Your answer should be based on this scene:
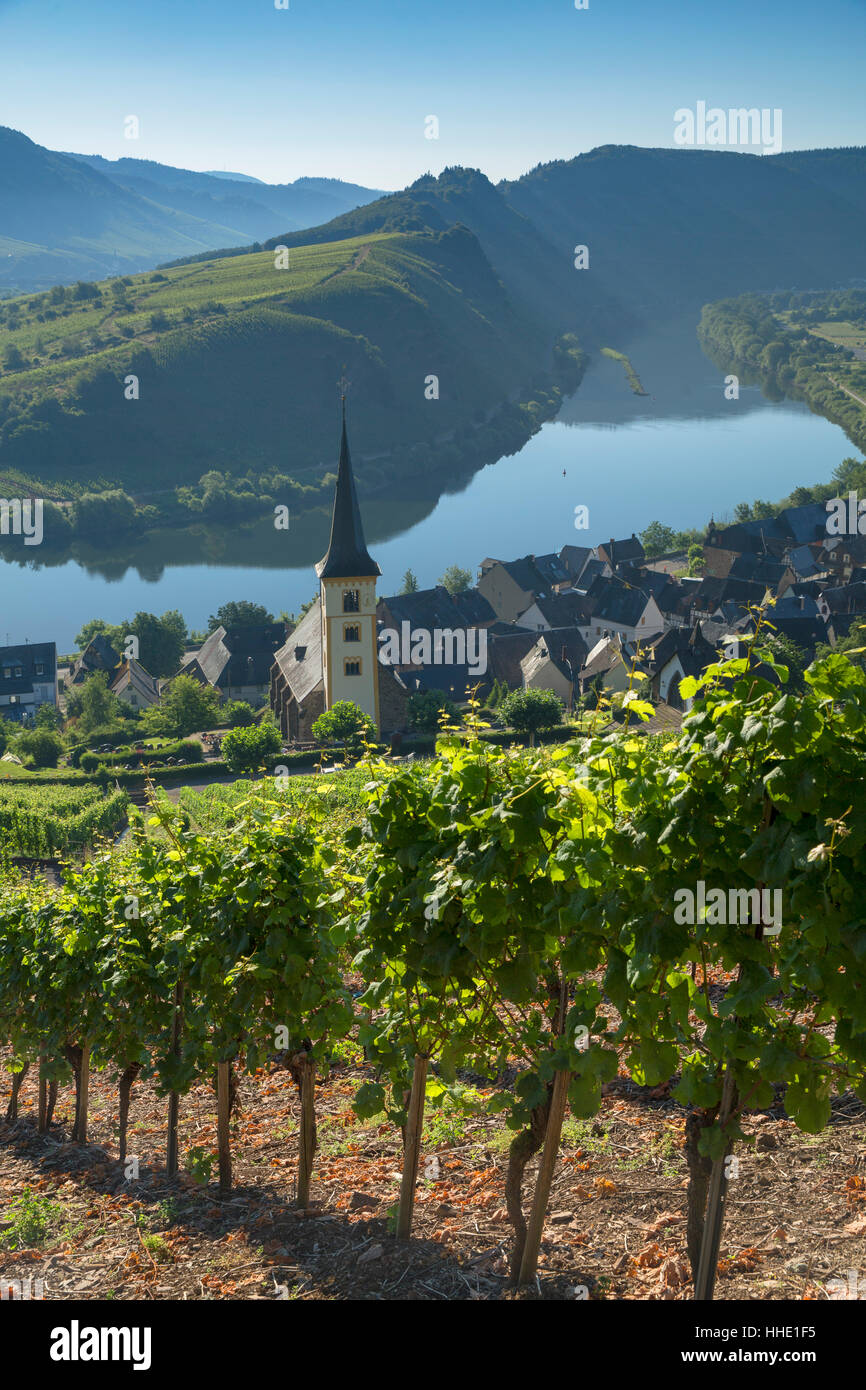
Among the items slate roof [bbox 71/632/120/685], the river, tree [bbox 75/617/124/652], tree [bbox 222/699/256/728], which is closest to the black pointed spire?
tree [bbox 222/699/256/728]

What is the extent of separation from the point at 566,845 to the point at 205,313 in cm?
18438

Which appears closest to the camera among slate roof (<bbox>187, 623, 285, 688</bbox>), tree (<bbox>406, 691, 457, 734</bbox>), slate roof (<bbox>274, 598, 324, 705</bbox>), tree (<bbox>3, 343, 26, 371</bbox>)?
tree (<bbox>406, 691, 457, 734</bbox>)

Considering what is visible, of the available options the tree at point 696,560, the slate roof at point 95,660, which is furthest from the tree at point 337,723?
the tree at point 696,560

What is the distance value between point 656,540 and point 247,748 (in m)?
54.7

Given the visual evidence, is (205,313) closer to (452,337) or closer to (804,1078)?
(452,337)

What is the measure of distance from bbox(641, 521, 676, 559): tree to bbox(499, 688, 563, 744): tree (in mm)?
46276

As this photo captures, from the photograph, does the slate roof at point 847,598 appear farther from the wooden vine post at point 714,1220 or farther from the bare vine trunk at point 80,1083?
the wooden vine post at point 714,1220

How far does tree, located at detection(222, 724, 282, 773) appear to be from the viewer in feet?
158

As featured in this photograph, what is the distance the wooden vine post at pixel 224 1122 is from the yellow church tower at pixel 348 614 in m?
44.8

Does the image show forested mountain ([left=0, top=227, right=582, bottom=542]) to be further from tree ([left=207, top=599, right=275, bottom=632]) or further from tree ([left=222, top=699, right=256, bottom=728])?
tree ([left=222, top=699, right=256, bottom=728])

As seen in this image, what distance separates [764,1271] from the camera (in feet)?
18.9

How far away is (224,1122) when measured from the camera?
826 centimetres

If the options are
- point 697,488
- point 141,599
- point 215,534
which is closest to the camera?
point 141,599
